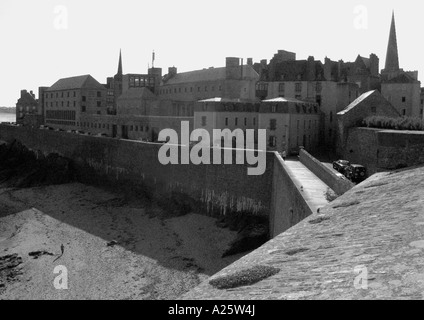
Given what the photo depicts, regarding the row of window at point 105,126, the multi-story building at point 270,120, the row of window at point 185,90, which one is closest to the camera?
the multi-story building at point 270,120

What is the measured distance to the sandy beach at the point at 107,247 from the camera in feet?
84.8

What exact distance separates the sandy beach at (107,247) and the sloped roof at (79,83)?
3633 cm

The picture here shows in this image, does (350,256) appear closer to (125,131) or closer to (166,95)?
(125,131)

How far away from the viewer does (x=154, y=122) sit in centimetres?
6025

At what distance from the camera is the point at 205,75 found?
236ft

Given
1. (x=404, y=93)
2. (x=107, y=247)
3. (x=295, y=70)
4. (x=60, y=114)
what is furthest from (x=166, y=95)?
(x=107, y=247)

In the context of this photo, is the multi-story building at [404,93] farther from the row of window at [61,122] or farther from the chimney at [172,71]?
the row of window at [61,122]

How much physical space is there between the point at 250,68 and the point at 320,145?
21044 millimetres

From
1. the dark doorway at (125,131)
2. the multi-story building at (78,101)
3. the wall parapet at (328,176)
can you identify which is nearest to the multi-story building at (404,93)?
the wall parapet at (328,176)

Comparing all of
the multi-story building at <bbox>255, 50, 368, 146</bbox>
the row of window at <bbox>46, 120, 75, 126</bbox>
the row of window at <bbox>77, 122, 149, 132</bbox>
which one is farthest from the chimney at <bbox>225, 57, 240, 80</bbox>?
the row of window at <bbox>46, 120, 75, 126</bbox>

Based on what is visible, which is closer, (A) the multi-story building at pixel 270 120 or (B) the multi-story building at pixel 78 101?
(A) the multi-story building at pixel 270 120

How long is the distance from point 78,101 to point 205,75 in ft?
73.9

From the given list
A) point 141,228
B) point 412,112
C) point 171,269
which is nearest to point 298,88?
point 412,112

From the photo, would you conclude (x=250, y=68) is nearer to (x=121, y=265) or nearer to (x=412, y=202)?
(x=121, y=265)
